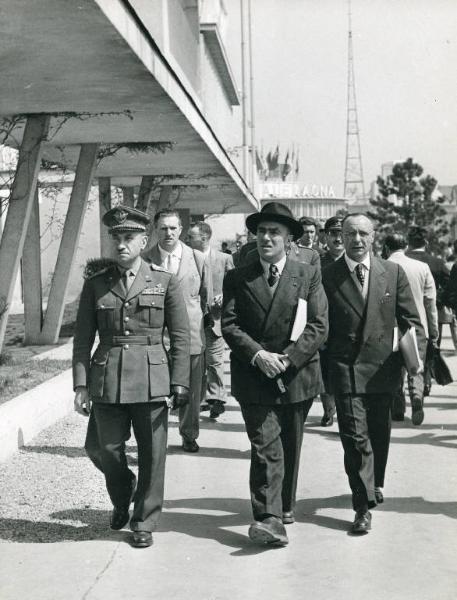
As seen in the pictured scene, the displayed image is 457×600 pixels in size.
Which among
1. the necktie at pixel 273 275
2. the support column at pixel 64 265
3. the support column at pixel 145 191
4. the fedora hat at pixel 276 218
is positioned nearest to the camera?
the fedora hat at pixel 276 218

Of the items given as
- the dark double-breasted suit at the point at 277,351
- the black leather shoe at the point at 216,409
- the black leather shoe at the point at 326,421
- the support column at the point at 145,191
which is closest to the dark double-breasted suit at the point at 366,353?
the dark double-breasted suit at the point at 277,351

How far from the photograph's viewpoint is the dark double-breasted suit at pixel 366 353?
636cm

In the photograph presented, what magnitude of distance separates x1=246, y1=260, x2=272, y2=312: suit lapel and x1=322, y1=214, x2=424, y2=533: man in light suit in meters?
0.55

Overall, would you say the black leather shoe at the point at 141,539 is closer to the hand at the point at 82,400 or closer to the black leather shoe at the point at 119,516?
the black leather shoe at the point at 119,516

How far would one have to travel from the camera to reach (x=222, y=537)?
608 centimetres

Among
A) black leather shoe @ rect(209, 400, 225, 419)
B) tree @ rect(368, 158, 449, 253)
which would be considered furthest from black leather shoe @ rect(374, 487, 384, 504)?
tree @ rect(368, 158, 449, 253)

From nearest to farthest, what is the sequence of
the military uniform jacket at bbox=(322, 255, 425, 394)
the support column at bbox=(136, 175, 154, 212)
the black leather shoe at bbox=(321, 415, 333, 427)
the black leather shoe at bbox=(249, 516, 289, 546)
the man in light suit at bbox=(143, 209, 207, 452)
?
the black leather shoe at bbox=(249, 516, 289, 546), the military uniform jacket at bbox=(322, 255, 425, 394), the man in light suit at bbox=(143, 209, 207, 452), the black leather shoe at bbox=(321, 415, 333, 427), the support column at bbox=(136, 175, 154, 212)

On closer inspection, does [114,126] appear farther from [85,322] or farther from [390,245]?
[85,322]

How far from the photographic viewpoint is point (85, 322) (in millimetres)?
6109

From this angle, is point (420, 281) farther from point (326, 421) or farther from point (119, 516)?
point (119, 516)

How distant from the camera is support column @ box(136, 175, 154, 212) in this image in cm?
2242

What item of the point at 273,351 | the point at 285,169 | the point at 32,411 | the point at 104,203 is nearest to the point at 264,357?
the point at 273,351

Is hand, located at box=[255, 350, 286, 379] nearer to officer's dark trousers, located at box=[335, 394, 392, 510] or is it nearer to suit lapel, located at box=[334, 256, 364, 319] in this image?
officer's dark trousers, located at box=[335, 394, 392, 510]

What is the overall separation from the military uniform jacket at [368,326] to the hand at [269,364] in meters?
0.58
